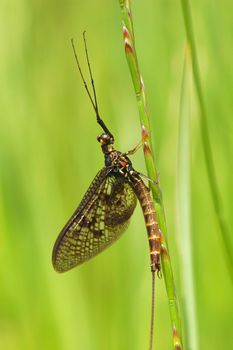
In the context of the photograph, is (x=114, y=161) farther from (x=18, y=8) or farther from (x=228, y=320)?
(x=18, y=8)

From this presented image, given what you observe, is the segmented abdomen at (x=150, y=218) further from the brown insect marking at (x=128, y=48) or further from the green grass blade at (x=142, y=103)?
the brown insect marking at (x=128, y=48)

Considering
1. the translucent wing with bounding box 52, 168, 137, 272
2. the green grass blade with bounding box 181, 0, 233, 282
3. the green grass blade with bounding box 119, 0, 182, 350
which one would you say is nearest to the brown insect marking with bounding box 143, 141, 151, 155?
the green grass blade with bounding box 119, 0, 182, 350

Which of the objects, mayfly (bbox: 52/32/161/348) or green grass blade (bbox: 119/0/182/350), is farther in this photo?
mayfly (bbox: 52/32/161/348)

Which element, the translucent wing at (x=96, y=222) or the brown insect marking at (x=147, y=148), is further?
the translucent wing at (x=96, y=222)

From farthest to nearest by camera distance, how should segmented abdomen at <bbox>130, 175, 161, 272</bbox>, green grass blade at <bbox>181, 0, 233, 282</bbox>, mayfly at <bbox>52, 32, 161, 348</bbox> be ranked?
mayfly at <bbox>52, 32, 161, 348</bbox>
segmented abdomen at <bbox>130, 175, 161, 272</bbox>
green grass blade at <bbox>181, 0, 233, 282</bbox>

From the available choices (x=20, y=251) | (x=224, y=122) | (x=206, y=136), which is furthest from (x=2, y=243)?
(x=206, y=136)

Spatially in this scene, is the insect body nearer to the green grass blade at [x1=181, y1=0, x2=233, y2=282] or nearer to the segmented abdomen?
the segmented abdomen

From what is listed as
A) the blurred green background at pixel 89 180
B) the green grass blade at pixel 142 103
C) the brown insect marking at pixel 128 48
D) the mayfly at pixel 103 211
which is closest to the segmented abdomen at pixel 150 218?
the mayfly at pixel 103 211

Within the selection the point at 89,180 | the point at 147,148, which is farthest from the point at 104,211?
the point at 147,148

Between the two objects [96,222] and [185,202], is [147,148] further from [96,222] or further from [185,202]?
[96,222]
